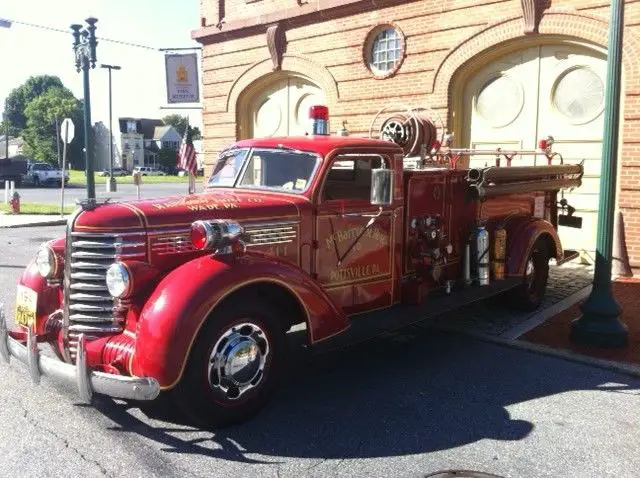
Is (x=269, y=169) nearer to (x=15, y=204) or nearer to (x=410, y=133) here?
(x=410, y=133)

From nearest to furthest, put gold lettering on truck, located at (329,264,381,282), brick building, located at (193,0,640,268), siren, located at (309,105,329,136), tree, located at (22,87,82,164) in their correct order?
gold lettering on truck, located at (329,264,381,282)
siren, located at (309,105,329,136)
brick building, located at (193,0,640,268)
tree, located at (22,87,82,164)

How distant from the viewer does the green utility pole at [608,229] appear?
563cm

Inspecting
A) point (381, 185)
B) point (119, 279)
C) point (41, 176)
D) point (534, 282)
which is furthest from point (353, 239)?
point (41, 176)

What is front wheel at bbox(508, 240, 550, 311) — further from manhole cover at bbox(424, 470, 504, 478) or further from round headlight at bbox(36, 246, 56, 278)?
round headlight at bbox(36, 246, 56, 278)

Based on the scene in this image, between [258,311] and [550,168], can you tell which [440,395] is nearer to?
[258,311]

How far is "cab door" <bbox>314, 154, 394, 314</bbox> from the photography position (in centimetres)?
513

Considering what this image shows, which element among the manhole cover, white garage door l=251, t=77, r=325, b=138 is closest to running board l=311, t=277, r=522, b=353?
the manhole cover

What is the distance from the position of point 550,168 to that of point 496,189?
1279 millimetres

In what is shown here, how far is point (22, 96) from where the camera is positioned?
320 ft

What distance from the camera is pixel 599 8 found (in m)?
9.42

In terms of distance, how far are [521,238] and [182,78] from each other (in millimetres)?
12010

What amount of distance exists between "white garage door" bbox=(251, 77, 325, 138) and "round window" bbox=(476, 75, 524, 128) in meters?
3.70

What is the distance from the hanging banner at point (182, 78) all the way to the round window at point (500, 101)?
8110 mm

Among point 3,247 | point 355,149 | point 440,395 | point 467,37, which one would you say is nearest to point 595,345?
point 440,395
